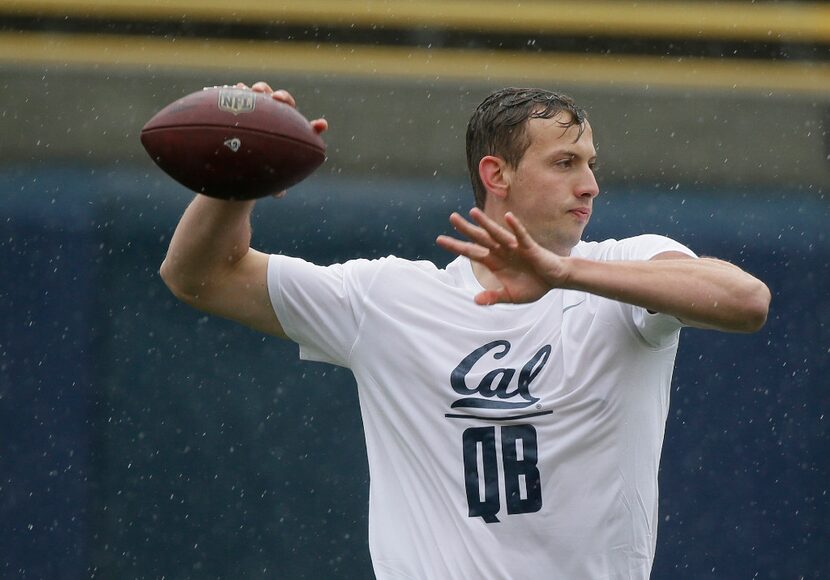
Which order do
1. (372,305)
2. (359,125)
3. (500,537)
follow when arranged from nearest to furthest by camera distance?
(500,537) < (372,305) < (359,125)

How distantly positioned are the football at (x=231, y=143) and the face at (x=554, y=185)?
539 millimetres

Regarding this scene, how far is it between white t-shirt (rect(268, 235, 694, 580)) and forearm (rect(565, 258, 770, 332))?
0.50 feet

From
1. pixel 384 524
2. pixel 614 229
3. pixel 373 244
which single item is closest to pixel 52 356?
pixel 373 244

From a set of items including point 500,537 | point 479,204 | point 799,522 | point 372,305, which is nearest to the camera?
point 500,537

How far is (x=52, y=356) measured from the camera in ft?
15.9

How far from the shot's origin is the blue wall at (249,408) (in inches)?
189

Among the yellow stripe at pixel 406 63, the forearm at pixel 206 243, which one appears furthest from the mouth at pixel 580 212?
the yellow stripe at pixel 406 63

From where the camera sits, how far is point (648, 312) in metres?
2.30

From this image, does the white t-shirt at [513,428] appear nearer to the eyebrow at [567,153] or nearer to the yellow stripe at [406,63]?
the eyebrow at [567,153]

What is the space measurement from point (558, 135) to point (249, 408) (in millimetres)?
2564

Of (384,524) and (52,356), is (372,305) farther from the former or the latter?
(52,356)

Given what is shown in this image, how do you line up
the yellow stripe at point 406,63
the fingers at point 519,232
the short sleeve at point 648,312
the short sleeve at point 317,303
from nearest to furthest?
the fingers at point 519,232, the short sleeve at point 648,312, the short sleeve at point 317,303, the yellow stripe at point 406,63

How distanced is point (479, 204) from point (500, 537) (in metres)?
0.89

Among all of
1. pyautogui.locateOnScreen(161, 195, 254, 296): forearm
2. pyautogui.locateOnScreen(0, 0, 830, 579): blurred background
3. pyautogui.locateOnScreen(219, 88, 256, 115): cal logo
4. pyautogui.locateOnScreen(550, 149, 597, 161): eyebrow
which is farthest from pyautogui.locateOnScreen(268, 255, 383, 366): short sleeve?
pyautogui.locateOnScreen(0, 0, 830, 579): blurred background
